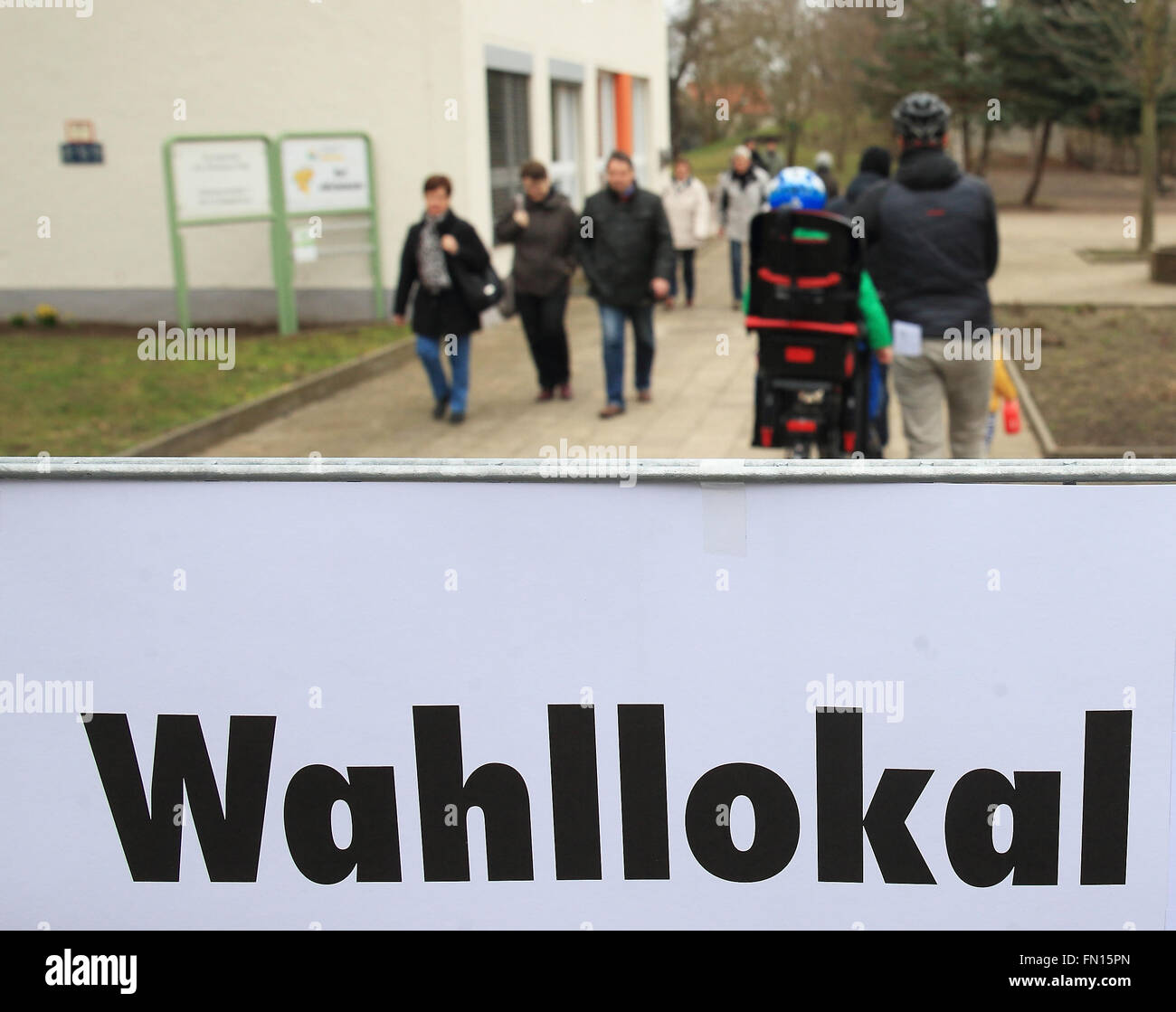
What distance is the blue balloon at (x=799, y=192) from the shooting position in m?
6.46

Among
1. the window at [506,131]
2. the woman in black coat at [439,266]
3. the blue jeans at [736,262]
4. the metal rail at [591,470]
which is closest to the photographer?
the metal rail at [591,470]

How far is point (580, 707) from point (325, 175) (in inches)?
506

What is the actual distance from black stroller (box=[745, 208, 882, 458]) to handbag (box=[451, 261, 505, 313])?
13.8 feet

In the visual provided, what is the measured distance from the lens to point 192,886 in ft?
10.7

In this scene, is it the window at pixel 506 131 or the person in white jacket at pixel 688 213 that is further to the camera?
the window at pixel 506 131

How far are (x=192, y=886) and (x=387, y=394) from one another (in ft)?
30.8

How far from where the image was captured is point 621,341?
10680 millimetres

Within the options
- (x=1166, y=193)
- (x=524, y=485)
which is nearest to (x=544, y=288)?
(x=524, y=485)

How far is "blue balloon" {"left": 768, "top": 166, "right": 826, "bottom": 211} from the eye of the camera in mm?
6465

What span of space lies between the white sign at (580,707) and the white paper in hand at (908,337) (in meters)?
3.46
